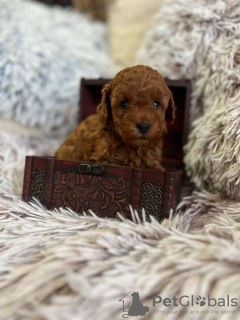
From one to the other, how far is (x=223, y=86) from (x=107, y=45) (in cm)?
162

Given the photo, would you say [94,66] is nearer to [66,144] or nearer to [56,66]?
[56,66]

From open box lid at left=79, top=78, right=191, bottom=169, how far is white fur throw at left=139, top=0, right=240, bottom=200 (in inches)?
3.3

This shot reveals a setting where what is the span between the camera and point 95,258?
107 centimetres

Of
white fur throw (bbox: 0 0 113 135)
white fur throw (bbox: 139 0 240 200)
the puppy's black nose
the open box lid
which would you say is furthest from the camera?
white fur throw (bbox: 0 0 113 135)

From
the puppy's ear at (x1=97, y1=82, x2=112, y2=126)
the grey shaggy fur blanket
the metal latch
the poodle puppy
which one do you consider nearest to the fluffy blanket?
the grey shaggy fur blanket

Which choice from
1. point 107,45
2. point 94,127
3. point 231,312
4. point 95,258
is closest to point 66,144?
point 94,127

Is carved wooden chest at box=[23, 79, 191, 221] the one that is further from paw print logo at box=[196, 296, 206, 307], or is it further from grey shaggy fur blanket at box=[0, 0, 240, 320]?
paw print logo at box=[196, 296, 206, 307]

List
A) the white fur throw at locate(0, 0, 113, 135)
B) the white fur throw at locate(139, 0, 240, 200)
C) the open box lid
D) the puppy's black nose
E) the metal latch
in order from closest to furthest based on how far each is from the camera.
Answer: the puppy's black nose → the metal latch → the white fur throw at locate(139, 0, 240, 200) → the open box lid → the white fur throw at locate(0, 0, 113, 135)

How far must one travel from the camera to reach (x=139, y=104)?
4.44 feet

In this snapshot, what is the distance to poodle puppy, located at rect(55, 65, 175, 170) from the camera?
134 centimetres

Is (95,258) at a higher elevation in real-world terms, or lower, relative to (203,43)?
lower

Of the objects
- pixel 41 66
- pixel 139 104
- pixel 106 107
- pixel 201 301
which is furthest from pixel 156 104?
pixel 41 66

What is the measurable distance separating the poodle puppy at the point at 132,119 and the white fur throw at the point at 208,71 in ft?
1.10

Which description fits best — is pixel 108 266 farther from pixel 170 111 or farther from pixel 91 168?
pixel 170 111
